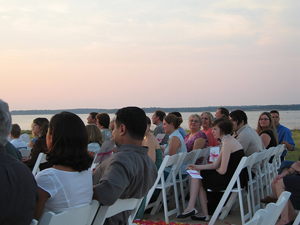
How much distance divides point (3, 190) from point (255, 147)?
4596mm

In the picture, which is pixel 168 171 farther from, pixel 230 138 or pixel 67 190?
pixel 67 190

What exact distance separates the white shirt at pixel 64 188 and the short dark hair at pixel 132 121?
468mm

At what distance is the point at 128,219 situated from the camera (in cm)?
253

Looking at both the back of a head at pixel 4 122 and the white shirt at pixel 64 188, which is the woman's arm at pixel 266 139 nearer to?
the white shirt at pixel 64 188

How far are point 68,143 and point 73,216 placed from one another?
46 centimetres

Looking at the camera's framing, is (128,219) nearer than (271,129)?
Yes

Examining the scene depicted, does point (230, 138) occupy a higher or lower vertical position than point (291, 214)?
higher

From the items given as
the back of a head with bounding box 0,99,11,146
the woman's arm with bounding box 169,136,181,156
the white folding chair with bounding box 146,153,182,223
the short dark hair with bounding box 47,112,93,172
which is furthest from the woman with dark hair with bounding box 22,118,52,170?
the back of a head with bounding box 0,99,11,146

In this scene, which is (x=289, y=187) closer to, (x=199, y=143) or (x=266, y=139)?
(x=199, y=143)

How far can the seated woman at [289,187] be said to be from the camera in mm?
4262

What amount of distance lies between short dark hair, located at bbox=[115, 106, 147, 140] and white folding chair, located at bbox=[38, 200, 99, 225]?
0.63 metres

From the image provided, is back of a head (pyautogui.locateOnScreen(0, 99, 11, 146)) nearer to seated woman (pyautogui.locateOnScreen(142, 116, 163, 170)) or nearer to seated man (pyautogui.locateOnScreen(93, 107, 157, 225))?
seated man (pyautogui.locateOnScreen(93, 107, 157, 225))

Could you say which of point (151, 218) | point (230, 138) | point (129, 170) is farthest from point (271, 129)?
point (129, 170)

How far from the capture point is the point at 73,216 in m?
1.88
